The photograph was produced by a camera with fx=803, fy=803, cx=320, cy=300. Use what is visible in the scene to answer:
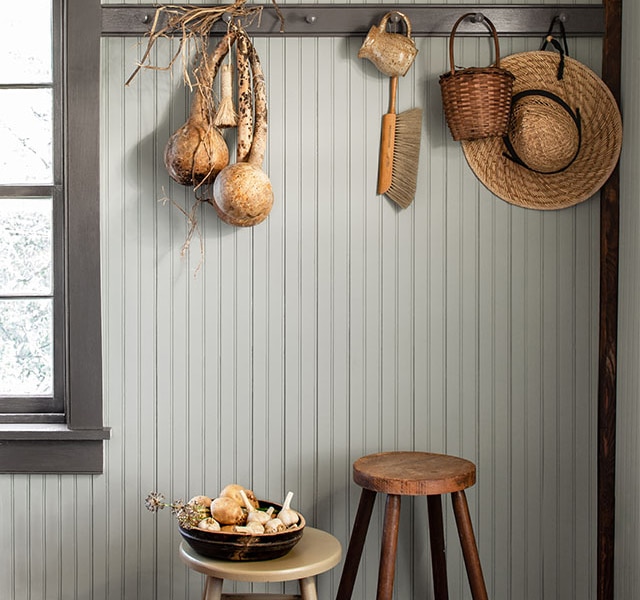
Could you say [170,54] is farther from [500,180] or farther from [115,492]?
[115,492]

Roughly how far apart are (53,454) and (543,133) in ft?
5.58

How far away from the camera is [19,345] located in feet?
8.07

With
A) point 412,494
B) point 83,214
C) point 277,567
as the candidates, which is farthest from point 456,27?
point 277,567

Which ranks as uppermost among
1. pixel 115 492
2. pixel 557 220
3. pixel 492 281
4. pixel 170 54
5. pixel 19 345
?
pixel 170 54

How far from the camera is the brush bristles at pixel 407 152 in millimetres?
2342

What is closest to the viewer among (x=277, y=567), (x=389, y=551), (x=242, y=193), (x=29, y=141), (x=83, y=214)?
(x=277, y=567)

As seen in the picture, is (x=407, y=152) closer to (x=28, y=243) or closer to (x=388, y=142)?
(x=388, y=142)

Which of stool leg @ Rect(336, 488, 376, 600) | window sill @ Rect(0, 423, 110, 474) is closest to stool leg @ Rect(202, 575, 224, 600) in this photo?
stool leg @ Rect(336, 488, 376, 600)

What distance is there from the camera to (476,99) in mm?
2195

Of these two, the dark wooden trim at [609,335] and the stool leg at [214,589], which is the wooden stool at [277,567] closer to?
the stool leg at [214,589]

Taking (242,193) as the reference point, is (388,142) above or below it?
above

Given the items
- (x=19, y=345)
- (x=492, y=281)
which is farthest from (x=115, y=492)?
(x=492, y=281)

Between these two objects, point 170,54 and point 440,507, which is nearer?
point 440,507

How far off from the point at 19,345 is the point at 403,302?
3.87 ft
